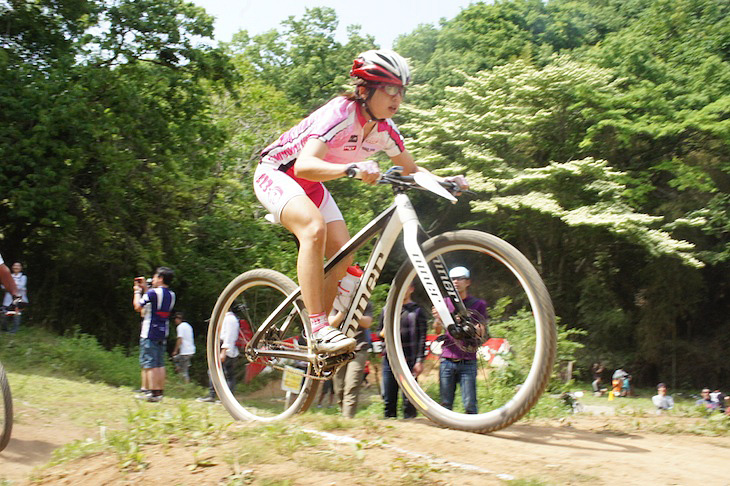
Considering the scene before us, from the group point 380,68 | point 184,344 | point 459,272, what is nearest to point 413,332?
point 459,272

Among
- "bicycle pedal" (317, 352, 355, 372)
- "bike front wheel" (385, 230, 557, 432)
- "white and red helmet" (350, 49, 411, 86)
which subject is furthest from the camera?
"bicycle pedal" (317, 352, 355, 372)

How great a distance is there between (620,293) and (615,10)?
1632cm

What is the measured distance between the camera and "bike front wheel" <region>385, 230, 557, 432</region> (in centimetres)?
390

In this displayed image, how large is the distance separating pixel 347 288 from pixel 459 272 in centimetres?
73

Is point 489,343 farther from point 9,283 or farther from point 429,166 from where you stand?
point 429,166

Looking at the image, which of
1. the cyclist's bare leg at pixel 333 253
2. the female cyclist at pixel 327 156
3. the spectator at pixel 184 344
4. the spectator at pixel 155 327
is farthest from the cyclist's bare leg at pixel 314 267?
the spectator at pixel 184 344

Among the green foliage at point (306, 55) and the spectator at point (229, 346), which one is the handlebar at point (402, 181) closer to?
the spectator at point (229, 346)

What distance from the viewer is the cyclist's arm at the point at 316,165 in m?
4.33

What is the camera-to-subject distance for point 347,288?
4789mm

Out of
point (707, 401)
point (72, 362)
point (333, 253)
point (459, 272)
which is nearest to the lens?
point (459, 272)

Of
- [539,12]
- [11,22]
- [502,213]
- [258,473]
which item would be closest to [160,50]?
[11,22]

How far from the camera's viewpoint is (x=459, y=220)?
30.0 meters

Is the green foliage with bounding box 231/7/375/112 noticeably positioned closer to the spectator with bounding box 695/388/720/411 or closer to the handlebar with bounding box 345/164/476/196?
the spectator with bounding box 695/388/720/411

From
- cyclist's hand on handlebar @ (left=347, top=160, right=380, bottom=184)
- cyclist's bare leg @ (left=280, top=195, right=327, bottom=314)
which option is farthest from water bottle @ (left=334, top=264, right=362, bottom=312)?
cyclist's hand on handlebar @ (left=347, top=160, right=380, bottom=184)
